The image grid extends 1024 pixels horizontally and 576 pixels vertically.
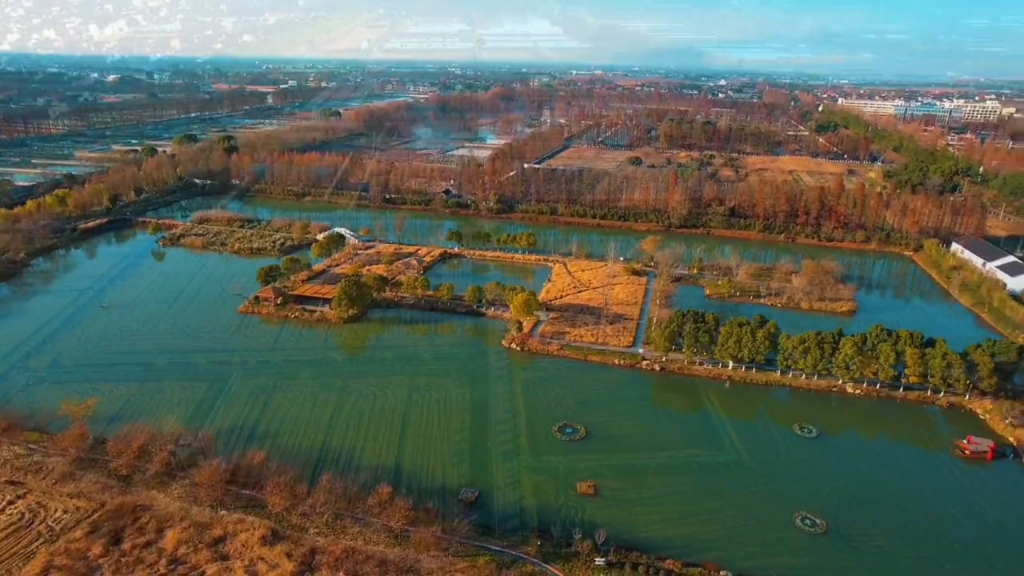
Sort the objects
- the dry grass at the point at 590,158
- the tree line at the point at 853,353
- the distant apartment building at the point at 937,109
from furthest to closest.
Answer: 1. the distant apartment building at the point at 937,109
2. the dry grass at the point at 590,158
3. the tree line at the point at 853,353

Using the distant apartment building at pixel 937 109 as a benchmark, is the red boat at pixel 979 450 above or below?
below

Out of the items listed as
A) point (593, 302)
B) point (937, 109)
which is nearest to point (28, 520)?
point (593, 302)

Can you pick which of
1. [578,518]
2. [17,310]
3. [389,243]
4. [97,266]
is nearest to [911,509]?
[578,518]

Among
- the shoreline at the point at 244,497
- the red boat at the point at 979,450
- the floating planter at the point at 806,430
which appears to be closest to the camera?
the shoreline at the point at 244,497

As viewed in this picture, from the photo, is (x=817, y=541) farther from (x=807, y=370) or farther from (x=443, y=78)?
(x=443, y=78)

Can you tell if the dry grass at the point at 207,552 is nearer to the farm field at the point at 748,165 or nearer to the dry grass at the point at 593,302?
the dry grass at the point at 593,302

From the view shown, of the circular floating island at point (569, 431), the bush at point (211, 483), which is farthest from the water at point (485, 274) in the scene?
the bush at point (211, 483)
